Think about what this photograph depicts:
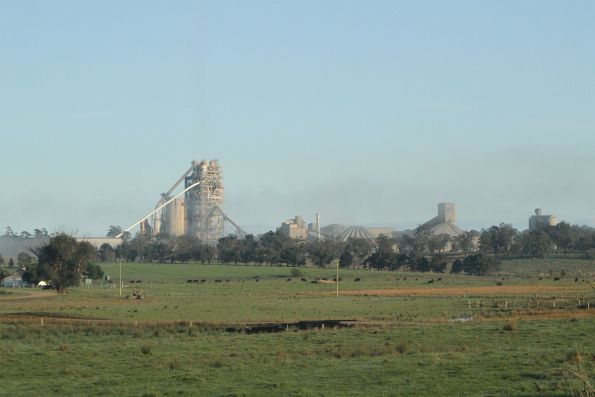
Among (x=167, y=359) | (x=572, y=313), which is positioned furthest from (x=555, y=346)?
(x=572, y=313)

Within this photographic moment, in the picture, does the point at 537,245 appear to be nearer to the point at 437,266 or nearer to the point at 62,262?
the point at 437,266

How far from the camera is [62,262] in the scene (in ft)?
337

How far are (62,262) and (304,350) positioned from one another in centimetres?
6989

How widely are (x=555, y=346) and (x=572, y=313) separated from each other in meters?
21.9

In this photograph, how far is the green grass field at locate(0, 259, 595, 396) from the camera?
26781mm

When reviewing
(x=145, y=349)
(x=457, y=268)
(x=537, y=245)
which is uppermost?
(x=537, y=245)

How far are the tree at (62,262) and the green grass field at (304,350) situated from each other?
98.5 feet

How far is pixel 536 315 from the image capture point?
55969 millimetres

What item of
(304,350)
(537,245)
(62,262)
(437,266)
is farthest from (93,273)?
(304,350)

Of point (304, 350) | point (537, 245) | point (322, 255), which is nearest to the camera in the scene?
point (304, 350)

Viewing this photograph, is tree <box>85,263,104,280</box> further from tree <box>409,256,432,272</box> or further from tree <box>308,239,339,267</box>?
tree <box>308,239,339,267</box>

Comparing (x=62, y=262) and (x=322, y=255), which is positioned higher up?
(x=322, y=255)

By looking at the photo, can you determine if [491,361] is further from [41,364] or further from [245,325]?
[245,325]

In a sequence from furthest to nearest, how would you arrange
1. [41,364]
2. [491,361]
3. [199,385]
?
[41,364], [491,361], [199,385]
